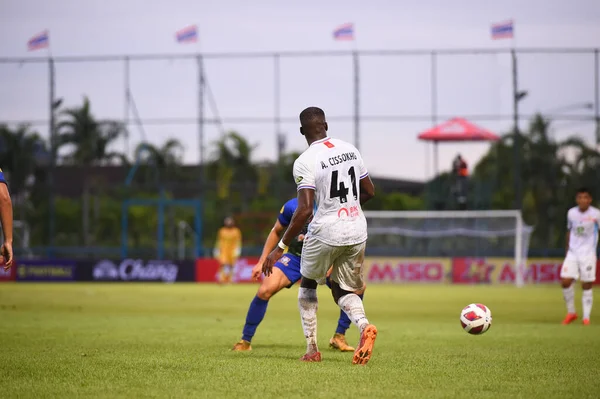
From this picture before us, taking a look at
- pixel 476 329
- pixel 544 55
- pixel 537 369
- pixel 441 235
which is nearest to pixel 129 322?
pixel 476 329

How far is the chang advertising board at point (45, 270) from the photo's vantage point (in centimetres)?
3750

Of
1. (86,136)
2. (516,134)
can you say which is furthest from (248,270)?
(516,134)

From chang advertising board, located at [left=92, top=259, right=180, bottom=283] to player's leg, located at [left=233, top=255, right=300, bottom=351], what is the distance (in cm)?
2576

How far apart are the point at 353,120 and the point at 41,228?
1423cm

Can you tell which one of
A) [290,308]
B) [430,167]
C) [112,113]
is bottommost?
[290,308]

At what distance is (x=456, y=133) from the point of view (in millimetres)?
39375

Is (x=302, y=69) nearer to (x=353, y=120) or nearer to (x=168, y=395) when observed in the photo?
(x=353, y=120)

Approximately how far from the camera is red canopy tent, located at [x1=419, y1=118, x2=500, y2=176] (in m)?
39.3

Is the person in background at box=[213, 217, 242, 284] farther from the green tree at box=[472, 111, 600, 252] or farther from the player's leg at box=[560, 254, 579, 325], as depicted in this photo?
the player's leg at box=[560, 254, 579, 325]

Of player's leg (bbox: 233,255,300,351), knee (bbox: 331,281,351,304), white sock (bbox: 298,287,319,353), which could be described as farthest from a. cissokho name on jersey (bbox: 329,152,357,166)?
player's leg (bbox: 233,255,300,351)

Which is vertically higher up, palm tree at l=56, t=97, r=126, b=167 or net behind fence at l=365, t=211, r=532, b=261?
palm tree at l=56, t=97, r=126, b=167

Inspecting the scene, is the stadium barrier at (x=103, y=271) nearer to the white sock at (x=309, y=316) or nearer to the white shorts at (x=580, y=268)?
the white shorts at (x=580, y=268)

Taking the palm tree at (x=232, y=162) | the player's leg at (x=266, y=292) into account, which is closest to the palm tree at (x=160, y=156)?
the palm tree at (x=232, y=162)

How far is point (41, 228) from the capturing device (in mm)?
41469
